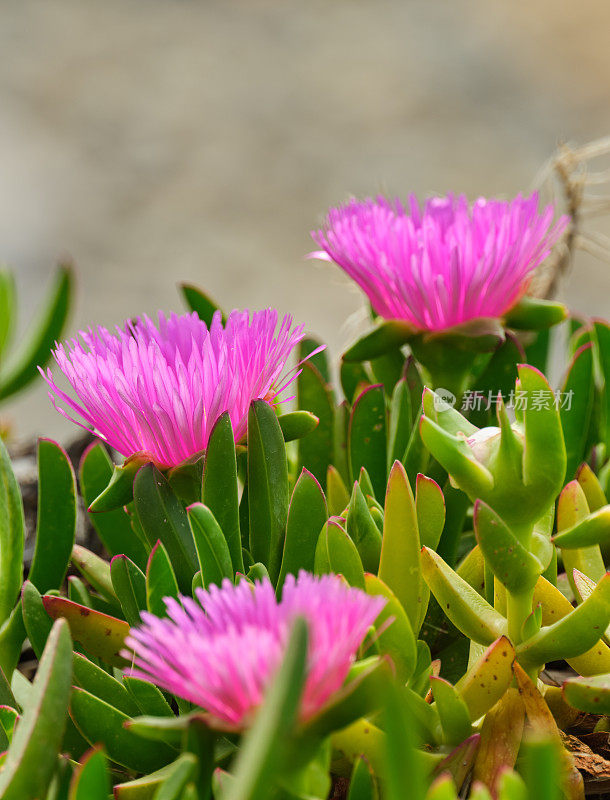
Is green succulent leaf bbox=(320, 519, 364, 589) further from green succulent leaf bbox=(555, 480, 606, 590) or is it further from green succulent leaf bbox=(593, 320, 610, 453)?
green succulent leaf bbox=(593, 320, 610, 453)

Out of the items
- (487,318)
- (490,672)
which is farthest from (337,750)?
(487,318)

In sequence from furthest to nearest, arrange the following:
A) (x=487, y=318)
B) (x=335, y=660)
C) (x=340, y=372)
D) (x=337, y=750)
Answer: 1. (x=340, y=372)
2. (x=487, y=318)
3. (x=337, y=750)
4. (x=335, y=660)

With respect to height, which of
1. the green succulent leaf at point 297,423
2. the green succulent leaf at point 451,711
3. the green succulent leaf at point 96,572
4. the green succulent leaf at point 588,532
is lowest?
the green succulent leaf at point 451,711

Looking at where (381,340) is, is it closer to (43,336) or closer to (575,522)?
(575,522)

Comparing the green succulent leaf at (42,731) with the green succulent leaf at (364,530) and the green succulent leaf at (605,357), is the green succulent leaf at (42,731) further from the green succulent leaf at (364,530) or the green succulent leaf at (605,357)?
the green succulent leaf at (605,357)

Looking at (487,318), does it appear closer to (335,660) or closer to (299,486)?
(299,486)

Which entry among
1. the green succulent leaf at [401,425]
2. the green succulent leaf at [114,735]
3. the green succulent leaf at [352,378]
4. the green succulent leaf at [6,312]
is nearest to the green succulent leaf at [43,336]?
the green succulent leaf at [6,312]
